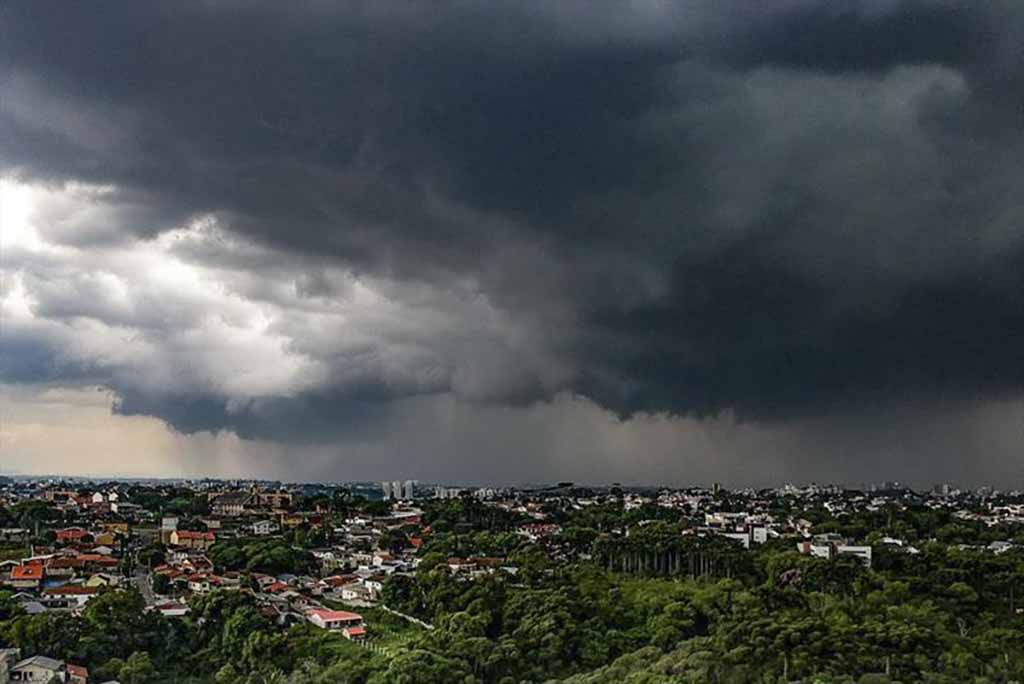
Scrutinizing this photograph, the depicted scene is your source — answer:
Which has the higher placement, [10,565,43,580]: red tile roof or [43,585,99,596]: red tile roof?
[10,565,43,580]: red tile roof

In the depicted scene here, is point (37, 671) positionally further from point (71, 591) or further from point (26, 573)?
point (26, 573)

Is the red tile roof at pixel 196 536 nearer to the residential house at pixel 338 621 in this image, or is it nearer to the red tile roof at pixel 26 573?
the red tile roof at pixel 26 573

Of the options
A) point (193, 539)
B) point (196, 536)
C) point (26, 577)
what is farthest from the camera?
point (196, 536)

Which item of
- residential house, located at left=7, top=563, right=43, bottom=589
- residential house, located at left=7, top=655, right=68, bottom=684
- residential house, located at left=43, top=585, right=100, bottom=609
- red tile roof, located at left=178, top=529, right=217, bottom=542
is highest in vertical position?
red tile roof, located at left=178, top=529, right=217, bottom=542

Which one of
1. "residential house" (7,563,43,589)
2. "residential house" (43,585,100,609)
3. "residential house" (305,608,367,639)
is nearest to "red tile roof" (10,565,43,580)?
"residential house" (7,563,43,589)

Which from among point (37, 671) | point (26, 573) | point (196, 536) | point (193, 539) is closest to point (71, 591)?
point (26, 573)

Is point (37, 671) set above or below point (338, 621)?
below

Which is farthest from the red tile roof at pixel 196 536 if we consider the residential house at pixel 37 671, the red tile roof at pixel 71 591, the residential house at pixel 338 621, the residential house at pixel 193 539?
the residential house at pixel 37 671

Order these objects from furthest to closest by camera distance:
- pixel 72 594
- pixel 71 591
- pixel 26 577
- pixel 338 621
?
pixel 26 577
pixel 71 591
pixel 72 594
pixel 338 621

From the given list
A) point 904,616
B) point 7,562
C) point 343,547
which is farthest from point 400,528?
point 904,616

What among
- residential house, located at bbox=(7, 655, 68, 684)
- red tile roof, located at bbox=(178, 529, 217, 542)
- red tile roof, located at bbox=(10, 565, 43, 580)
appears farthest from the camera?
red tile roof, located at bbox=(178, 529, 217, 542)

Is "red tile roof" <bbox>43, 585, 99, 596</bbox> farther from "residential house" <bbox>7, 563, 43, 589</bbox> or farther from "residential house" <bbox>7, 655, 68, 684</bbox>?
"residential house" <bbox>7, 655, 68, 684</bbox>

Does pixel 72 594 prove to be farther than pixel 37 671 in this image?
Yes
